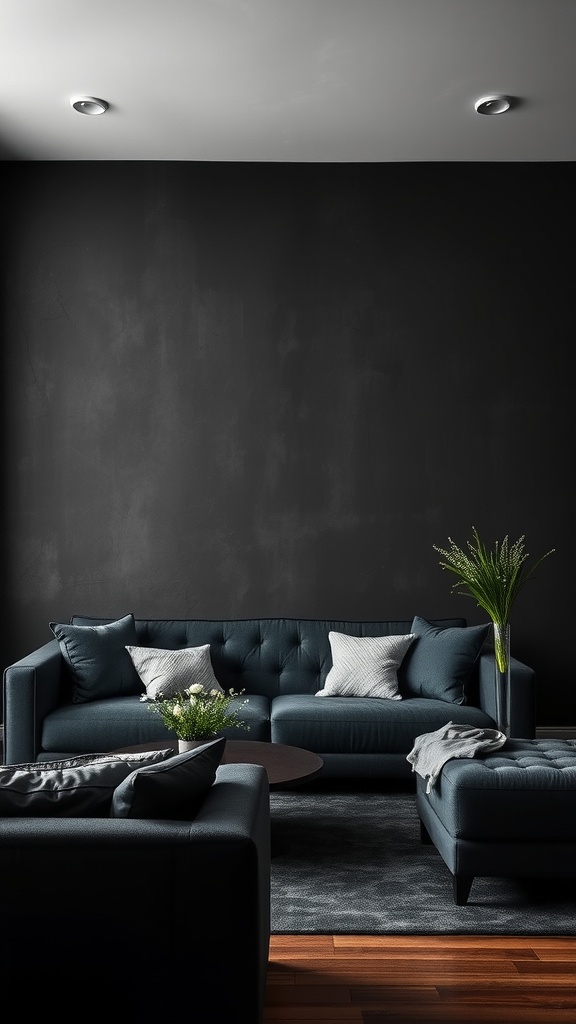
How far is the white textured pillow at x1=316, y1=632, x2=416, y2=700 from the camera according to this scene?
4891 mm

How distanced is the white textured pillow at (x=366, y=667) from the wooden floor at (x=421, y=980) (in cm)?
200

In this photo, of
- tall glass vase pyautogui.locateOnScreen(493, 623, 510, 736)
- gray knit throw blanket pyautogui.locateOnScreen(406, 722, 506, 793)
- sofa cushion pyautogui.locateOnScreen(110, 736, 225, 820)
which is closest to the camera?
sofa cushion pyautogui.locateOnScreen(110, 736, 225, 820)

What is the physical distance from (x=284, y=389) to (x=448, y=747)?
9.07 feet

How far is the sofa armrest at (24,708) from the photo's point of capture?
445cm

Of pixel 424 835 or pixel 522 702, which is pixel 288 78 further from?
pixel 424 835

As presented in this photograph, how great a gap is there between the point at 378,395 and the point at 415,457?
0.44 m

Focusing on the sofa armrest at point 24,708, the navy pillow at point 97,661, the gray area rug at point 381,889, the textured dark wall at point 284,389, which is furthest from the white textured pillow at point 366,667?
the sofa armrest at point 24,708

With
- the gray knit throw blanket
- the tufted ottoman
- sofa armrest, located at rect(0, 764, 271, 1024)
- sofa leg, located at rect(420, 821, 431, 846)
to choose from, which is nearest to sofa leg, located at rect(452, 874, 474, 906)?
the tufted ottoman

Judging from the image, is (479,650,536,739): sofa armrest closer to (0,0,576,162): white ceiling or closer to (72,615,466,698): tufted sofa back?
(72,615,466,698): tufted sofa back

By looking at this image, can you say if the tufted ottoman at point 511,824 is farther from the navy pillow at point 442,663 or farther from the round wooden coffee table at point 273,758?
the navy pillow at point 442,663

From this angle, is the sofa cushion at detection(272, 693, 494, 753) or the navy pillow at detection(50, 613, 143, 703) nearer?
the sofa cushion at detection(272, 693, 494, 753)

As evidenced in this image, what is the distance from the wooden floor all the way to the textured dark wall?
2.82 m

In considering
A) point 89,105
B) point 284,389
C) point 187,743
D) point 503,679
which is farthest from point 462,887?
point 89,105

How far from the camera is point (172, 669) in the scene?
4875 millimetres
